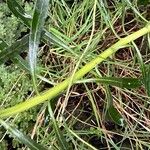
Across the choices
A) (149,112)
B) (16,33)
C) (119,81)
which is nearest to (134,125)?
(149,112)

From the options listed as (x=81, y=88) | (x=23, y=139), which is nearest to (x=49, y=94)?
(x=23, y=139)

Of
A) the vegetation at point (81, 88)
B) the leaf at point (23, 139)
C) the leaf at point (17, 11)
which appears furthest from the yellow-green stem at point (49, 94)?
the vegetation at point (81, 88)

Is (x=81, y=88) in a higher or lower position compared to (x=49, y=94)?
lower

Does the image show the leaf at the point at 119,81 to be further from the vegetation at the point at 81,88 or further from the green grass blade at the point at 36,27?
the vegetation at the point at 81,88

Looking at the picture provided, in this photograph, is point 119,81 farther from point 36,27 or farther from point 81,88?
point 81,88

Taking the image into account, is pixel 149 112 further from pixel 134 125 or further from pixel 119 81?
pixel 119 81

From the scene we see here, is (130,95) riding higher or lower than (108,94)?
lower
